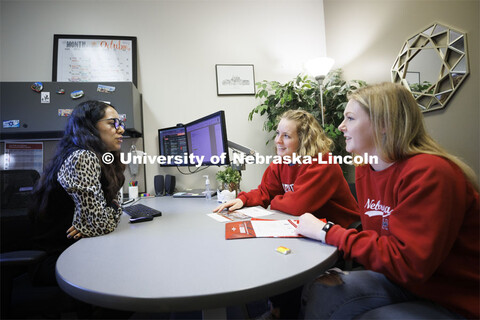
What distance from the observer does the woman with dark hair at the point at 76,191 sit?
0.90 m

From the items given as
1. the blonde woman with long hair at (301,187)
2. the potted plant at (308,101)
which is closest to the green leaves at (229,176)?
the blonde woman with long hair at (301,187)

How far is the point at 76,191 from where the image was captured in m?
0.91

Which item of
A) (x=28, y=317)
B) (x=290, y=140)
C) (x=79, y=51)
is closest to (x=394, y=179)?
(x=290, y=140)

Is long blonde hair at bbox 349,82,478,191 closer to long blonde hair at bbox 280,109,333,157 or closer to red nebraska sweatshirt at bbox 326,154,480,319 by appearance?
red nebraska sweatshirt at bbox 326,154,480,319

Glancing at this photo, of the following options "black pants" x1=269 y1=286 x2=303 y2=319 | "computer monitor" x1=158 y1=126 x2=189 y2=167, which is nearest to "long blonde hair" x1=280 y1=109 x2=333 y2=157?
"black pants" x1=269 y1=286 x2=303 y2=319

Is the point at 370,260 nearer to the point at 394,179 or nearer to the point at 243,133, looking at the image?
the point at 394,179

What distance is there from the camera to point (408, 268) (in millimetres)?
584

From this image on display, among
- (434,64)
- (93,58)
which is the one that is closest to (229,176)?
(434,64)

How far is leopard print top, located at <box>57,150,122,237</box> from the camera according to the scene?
887 mm

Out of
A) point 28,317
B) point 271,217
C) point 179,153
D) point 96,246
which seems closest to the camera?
point 96,246

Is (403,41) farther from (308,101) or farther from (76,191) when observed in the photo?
(76,191)

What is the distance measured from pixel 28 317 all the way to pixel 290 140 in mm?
1418

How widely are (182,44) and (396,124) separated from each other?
7.29 ft

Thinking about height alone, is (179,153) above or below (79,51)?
below
